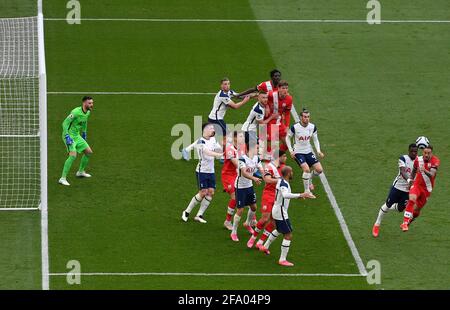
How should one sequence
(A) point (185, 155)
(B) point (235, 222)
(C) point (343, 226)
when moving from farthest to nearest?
(A) point (185, 155) < (C) point (343, 226) < (B) point (235, 222)

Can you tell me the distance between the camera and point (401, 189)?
1055 inches

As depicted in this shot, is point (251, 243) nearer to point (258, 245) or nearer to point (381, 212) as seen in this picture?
point (258, 245)

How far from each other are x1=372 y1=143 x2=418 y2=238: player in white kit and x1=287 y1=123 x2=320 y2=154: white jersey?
100 inches

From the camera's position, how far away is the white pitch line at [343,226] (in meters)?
25.6

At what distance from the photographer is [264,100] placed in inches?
1176

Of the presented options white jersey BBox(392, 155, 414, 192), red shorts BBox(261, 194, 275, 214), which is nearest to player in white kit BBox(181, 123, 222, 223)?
red shorts BBox(261, 194, 275, 214)

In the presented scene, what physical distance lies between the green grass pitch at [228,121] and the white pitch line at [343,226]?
5.0 inches

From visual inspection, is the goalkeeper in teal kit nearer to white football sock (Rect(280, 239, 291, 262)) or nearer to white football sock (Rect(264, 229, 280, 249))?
white football sock (Rect(264, 229, 280, 249))

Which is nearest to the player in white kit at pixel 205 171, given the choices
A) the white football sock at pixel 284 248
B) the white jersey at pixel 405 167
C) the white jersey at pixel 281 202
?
the white jersey at pixel 281 202

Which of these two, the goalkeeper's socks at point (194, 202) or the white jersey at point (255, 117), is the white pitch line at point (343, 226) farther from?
the goalkeeper's socks at point (194, 202)

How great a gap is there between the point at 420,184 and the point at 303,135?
3308 millimetres

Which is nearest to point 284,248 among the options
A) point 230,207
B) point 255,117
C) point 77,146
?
point 230,207
